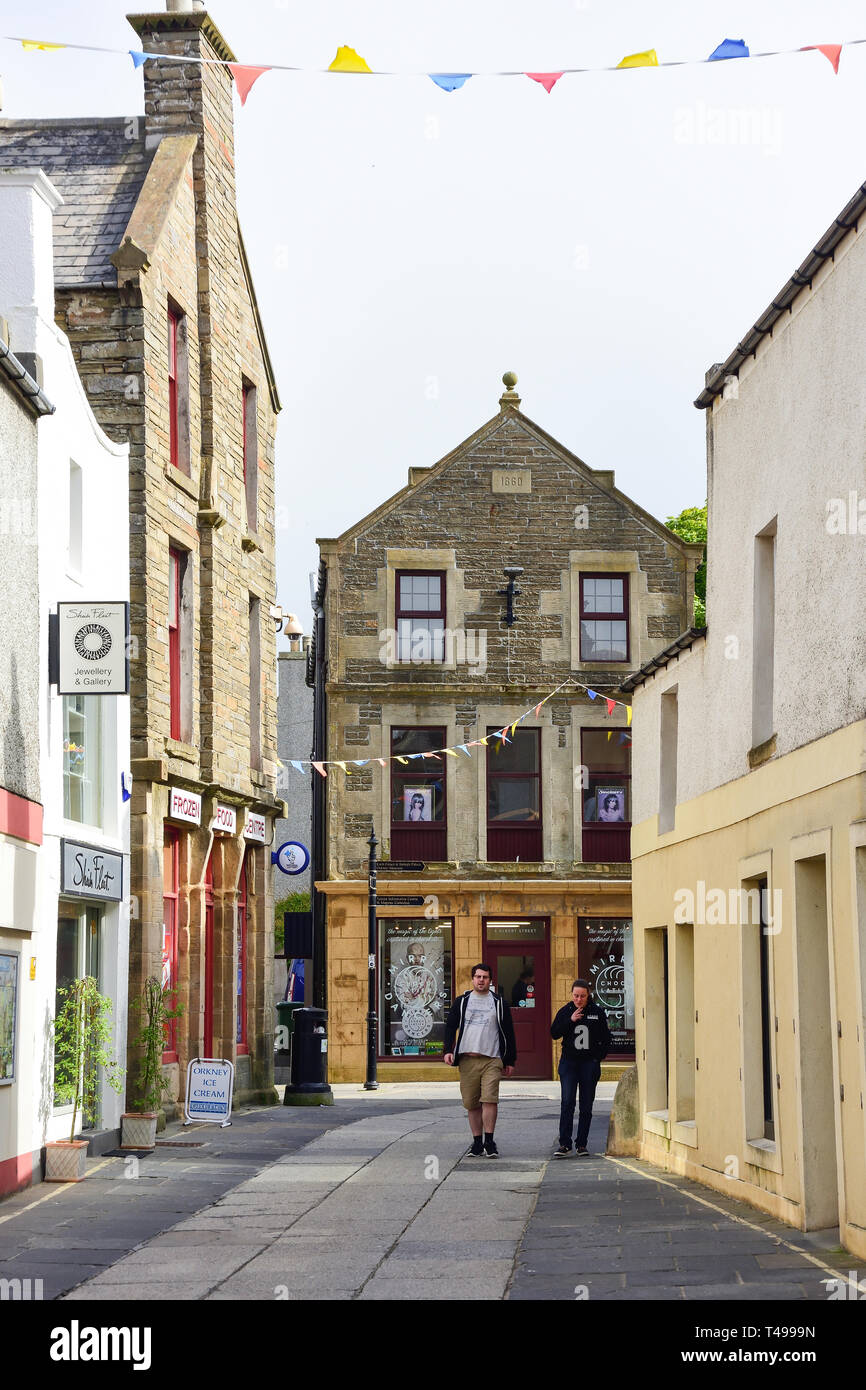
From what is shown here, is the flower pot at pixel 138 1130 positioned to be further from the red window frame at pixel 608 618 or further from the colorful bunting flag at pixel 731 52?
the red window frame at pixel 608 618

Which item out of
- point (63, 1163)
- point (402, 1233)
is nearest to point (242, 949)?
point (63, 1163)

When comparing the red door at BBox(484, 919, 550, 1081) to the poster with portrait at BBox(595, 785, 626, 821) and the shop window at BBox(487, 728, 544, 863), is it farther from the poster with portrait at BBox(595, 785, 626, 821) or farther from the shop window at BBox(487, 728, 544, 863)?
the poster with portrait at BBox(595, 785, 626, 821)

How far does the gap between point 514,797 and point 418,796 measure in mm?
1744

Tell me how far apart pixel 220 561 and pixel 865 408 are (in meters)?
13.5

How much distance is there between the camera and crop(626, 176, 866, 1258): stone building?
35.3ft

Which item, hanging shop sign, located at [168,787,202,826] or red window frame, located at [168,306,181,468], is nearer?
hanging shop sign, located at [168,787,202,826]

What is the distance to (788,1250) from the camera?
1048 centimetres

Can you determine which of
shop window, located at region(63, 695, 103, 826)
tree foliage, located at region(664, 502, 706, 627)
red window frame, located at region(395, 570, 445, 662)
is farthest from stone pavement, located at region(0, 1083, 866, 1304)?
tree foliage, located at region(664, 502, 706, 627)

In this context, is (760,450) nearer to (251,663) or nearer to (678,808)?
(678,808)

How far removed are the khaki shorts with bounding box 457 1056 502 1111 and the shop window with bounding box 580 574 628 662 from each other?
17199 millimetres

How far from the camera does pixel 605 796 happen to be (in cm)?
3306

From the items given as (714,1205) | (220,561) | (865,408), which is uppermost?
(220,561)

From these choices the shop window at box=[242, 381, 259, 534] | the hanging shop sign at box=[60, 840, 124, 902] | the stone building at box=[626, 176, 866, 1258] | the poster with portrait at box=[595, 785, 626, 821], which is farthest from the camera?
the poster with portrait at box=[595, 785, 626, 821]
